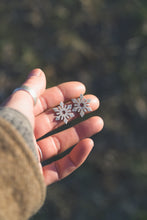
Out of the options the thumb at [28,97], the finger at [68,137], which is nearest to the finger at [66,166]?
the finger at [68,137]

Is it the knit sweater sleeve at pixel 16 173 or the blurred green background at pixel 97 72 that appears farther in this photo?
the blurred green background at pixel 97 72

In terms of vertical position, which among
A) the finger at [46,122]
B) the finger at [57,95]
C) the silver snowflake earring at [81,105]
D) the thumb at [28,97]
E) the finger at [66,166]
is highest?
the thumb at [28,97]

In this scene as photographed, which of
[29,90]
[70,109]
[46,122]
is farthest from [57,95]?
[29,90]

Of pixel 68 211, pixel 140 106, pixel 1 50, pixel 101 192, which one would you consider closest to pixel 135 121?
pixel 140 106

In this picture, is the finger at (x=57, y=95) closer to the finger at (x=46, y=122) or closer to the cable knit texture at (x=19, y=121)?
the finger at (x=46, y=122)

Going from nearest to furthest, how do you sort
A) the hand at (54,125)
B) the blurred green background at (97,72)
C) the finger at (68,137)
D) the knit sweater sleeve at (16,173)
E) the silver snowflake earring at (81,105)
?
1. the knit sweater sleeve at (16,173)
2. the hand at (54,125)
3. the finger at (68,137)
4. the silver snowflake earring at (81,105)
5. the blurred green background at (97,72)

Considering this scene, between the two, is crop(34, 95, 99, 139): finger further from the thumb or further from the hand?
the thumb

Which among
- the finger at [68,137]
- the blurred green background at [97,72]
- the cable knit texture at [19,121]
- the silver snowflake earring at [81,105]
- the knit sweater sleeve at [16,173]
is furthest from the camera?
the blurred green background at [97,72]
